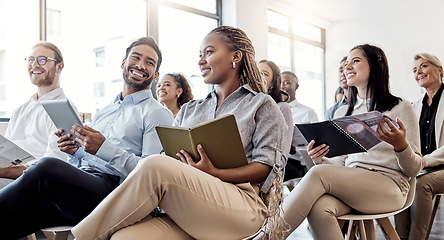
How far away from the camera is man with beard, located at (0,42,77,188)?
2.29m

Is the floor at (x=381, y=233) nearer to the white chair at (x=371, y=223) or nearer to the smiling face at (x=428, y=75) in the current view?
the smiling face at (x=428, y=75)

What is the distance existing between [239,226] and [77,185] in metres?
0.61

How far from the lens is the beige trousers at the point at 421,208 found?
2324 millimetres

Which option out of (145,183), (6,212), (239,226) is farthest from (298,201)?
(6,212)

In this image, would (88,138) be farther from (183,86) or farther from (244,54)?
(183,86)

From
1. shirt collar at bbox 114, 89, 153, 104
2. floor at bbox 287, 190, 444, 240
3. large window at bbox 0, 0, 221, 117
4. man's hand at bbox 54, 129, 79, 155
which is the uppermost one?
large window at bbox 0, 0, 221, 117

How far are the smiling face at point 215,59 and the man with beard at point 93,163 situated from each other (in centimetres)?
41

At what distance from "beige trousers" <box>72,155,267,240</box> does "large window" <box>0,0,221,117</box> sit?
10.3 feet

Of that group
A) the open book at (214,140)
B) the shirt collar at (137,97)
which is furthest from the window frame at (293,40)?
the open book at (214,140)

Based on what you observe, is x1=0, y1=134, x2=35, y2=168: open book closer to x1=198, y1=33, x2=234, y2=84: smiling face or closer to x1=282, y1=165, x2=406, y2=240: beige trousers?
x1=198, y1=33, x2=234, y2=84: smiling face

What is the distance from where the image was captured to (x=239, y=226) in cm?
126

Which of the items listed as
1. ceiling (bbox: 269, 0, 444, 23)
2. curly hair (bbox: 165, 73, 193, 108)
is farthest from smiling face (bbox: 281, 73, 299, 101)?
ceiling (bbox: 269, 0, 444, 23)

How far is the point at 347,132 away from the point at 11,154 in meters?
1.33

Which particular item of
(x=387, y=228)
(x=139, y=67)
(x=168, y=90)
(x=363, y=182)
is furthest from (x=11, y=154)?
(x=168, y=90)
